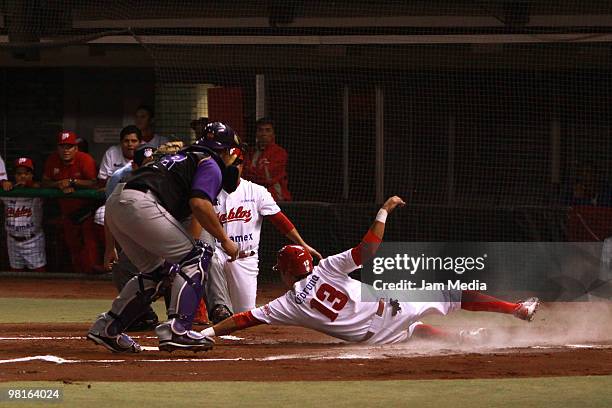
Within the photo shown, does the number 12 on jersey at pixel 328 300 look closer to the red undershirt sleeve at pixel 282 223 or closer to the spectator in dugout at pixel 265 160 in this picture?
the red undershirt sleeve at pixel 282 223

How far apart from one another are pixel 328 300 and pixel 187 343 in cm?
105

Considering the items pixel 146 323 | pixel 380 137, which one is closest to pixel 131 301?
pixel 146 323

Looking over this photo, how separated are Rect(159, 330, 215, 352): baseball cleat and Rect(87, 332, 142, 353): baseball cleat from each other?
362mm

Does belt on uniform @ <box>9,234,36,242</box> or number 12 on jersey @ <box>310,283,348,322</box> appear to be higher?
number 12 on jersey @ <box>310,283,348,322</box>

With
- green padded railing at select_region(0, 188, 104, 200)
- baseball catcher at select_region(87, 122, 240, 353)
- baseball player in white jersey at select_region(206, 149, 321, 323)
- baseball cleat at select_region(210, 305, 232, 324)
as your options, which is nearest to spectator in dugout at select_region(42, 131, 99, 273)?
green padded railing at select_region(0, 188, 104, 200)

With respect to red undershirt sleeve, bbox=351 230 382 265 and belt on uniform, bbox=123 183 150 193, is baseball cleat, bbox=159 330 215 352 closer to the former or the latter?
belt on uniform, bbox=123 183 150 193

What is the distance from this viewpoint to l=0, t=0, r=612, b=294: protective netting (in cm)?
1506

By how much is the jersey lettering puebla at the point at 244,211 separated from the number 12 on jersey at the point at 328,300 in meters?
1.97

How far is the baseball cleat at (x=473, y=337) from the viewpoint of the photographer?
28.6ft

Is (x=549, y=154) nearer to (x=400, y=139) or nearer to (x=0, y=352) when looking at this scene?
(x=400, y=139)

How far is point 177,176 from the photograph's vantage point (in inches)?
317

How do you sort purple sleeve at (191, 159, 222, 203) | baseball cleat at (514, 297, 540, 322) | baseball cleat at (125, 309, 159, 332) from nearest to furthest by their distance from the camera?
1. purple sleeve at (191, 159, 222, 203)
2. baseball cleat at (514, 297, 540, 322)
3. baseball cleat at (125, 309, 159, 332)

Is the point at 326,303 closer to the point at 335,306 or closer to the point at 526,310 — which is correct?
the point at 335,306

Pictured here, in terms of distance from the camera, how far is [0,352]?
8.35 meters
